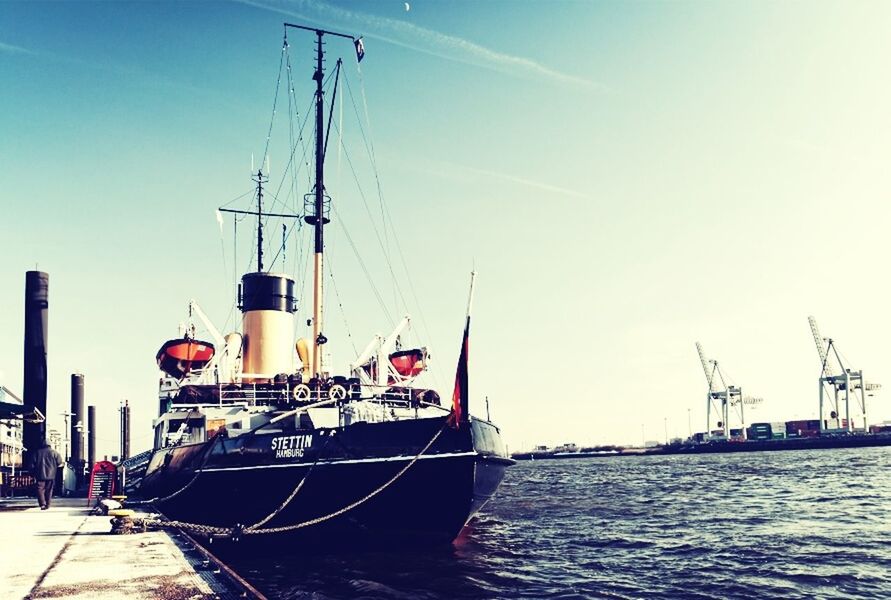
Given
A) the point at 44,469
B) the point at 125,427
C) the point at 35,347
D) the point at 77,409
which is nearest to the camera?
the point at 44,469

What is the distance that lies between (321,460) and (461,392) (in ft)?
13.2

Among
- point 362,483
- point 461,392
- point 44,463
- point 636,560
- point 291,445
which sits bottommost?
point 636,560

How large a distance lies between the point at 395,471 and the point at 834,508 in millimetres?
21001

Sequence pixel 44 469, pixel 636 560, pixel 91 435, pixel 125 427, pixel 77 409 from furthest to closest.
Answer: pixel 125 427 → pixel 91 435 → pixel 77 409 → pixel 44 469 → pixel 636 560

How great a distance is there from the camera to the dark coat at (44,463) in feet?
72.9

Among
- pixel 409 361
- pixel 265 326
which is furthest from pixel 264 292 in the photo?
pixel 409 361

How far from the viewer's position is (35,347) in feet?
105

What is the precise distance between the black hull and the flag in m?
0.30

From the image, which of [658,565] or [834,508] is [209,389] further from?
[834,508]

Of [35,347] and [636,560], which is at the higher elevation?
[35,347]

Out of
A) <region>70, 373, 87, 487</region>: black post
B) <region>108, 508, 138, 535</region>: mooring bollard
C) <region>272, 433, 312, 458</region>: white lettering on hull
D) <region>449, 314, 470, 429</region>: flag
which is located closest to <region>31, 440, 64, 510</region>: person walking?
<region>108, 508, 138, 535</region>: mooring bollard

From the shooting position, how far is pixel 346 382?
22969 millimetres

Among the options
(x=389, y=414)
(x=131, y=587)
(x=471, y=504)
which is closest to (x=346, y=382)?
(x=389, y=414)

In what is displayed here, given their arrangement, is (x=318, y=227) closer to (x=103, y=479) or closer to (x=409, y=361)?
(x=409, y=361)
